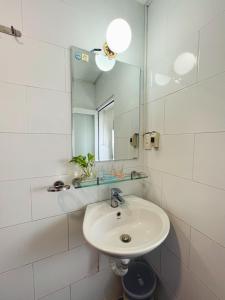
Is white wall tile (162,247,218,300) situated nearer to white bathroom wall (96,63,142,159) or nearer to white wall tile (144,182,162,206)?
white wall tile (144,182,162,206)

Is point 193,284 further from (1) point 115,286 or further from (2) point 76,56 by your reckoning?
(2) point 76,56

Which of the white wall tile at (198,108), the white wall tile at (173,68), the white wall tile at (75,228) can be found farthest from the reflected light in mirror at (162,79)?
the white wall tile at (75,228)

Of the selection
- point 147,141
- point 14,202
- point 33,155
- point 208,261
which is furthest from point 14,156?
point 208,261

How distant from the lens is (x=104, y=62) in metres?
1.11

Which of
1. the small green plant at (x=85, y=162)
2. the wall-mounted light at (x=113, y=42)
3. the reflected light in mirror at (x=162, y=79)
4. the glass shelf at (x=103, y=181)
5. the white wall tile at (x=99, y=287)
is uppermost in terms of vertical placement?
the wall-mounted light at (x=113, y=42)

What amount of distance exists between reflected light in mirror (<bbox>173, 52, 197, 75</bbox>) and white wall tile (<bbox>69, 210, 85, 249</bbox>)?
113 centimetres

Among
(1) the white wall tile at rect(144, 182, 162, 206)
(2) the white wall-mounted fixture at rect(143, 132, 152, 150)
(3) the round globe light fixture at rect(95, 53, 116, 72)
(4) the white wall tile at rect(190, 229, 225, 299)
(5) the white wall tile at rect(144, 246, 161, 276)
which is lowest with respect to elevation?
(5) the white wall tile at rect(144, 246, 161, 276)

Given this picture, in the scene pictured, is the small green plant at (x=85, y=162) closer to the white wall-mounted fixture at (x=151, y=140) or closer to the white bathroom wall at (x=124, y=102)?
the white bathroom wall at (x=124, y=102)

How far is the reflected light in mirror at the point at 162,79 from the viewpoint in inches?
41.4

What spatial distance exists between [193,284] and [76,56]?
161 centimetres

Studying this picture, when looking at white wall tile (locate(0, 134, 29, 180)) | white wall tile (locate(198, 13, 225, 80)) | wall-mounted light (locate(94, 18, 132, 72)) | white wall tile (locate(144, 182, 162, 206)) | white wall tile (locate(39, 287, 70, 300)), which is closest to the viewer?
white wall tile (locate(198, 13, 225, 80))

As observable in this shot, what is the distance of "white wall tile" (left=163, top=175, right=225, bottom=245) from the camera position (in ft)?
2.56

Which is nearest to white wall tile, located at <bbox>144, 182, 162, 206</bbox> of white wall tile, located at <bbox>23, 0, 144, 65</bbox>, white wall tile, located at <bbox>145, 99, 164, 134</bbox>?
white wall tile, located at <bbox>145, 99, 164, 134</bbox>

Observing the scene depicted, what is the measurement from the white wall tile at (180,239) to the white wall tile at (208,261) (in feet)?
0.12
